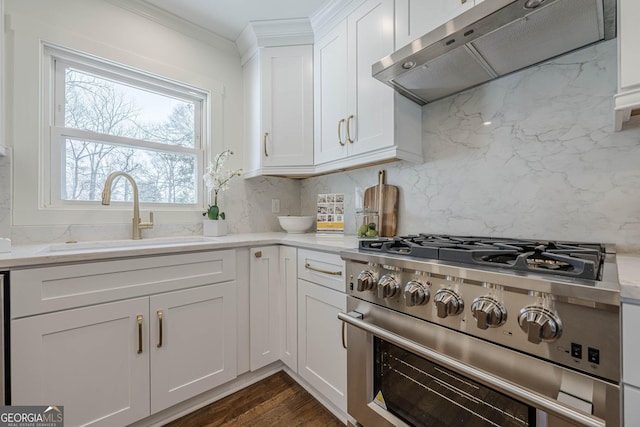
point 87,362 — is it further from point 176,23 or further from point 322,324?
point 176,23

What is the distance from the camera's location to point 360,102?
164 centimetres

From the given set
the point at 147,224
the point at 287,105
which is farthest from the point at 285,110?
the point at 147,224

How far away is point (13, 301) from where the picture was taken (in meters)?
1.04

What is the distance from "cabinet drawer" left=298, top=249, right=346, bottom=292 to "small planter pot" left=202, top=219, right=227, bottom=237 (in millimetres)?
736

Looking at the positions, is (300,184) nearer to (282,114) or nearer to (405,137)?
(282,114)

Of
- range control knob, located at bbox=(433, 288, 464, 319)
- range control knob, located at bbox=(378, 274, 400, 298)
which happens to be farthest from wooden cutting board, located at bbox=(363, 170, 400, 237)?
range control knob, located at bbox=(433, 288, 464, 319)

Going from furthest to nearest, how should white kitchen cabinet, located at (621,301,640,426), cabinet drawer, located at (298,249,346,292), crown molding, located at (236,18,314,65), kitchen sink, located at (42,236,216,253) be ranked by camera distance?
crown molding, located at (236,18,314,65) < kitchen sink, located at (42,236,216,253) < cabinet drawer, located at (298,249,346,292) < white kitchen cabinet, located at (621,301,640,426)

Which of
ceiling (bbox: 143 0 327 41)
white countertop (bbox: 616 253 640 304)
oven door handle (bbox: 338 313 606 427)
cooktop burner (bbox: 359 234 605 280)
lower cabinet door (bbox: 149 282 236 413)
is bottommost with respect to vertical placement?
lower cabinet door (bbox: 149 282 236 413)

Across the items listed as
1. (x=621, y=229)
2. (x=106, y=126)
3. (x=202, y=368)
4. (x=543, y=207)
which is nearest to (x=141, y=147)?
(x=106, y=126)

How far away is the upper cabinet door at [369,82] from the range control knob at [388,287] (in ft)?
2.54

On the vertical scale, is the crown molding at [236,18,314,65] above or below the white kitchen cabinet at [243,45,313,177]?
above

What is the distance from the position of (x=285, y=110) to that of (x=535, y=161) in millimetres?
1583

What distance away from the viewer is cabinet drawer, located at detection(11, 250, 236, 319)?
107 cm

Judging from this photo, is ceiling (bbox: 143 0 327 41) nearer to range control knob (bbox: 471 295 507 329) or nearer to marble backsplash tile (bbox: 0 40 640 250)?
marble backsplash tile (bbox: 0 40 640 250)
